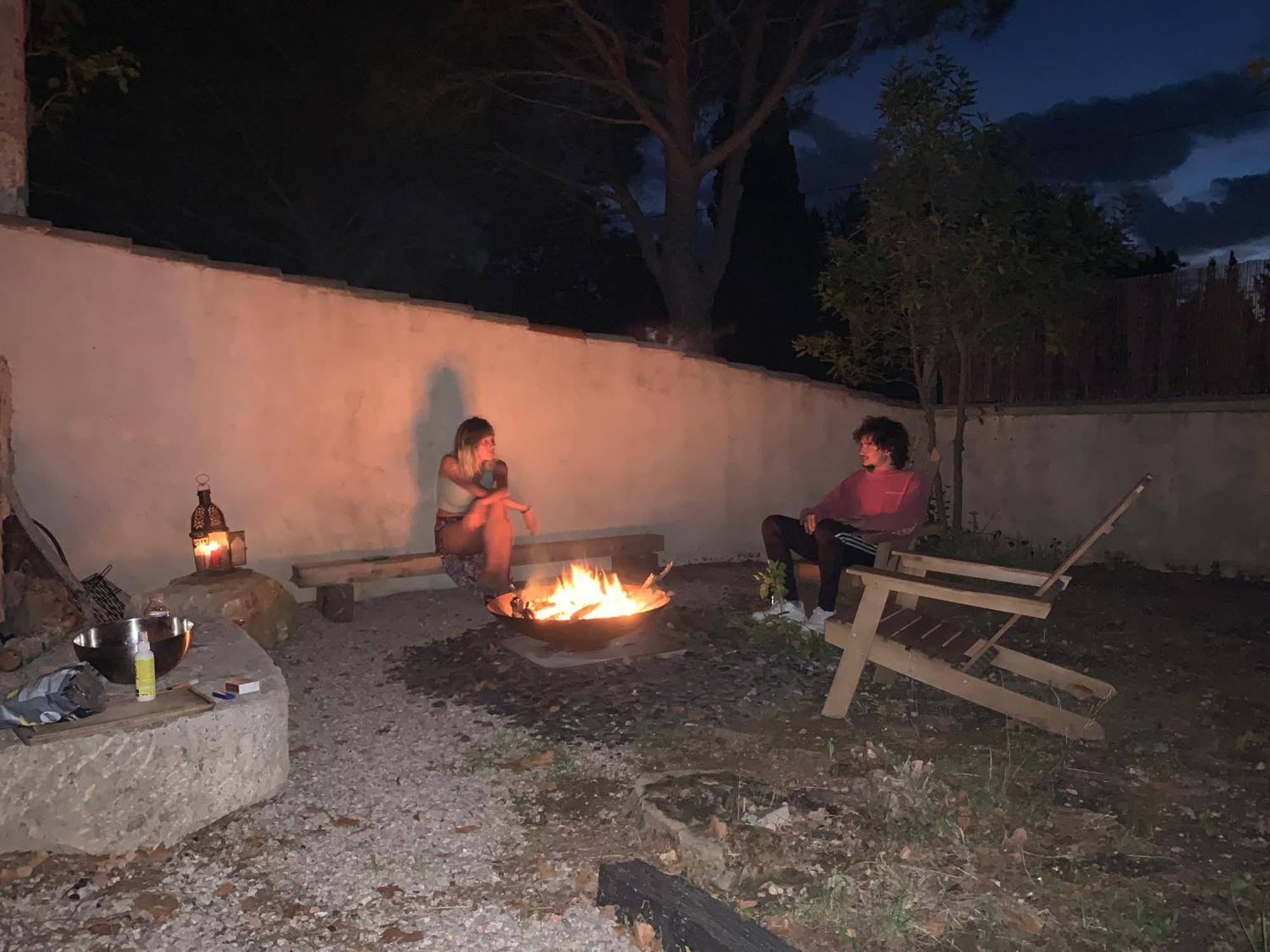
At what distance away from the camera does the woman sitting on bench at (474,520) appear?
19.6 ft

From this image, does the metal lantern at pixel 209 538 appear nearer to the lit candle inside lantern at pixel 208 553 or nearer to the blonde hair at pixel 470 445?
the lit candle inside lantern at pixel 208 553

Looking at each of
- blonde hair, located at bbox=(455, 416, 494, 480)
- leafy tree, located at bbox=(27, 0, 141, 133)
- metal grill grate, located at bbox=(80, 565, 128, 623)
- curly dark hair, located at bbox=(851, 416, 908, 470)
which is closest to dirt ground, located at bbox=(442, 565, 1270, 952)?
curly dark hair, located at bbox=(851, 416, 908, 470)

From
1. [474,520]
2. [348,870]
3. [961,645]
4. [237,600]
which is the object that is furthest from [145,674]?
[961,645]

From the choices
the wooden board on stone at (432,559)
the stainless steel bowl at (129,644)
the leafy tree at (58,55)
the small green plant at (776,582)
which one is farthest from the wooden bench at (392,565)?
the leafy tree at (58,55)

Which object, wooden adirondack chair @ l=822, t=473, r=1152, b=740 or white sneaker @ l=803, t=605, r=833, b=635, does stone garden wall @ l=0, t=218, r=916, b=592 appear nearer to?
white sneaker @ l=803, t=605, r=833, b=635

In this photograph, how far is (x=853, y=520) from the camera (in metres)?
5.64

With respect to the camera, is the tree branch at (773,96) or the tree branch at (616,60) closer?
the tree branch at (616,60)

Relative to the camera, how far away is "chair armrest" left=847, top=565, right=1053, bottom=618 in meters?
3.53

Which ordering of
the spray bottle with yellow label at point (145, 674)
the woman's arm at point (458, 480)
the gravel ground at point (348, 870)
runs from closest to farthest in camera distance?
the gravel ground at point (348, 870)
the spray bottle with yellow label at point (145, 674)
the woman's arm at point (458, 480)

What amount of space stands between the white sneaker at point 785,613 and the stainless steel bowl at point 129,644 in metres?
3.37

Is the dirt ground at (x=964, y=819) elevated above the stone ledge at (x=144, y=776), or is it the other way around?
the stone ledge at (x=144, y=776)

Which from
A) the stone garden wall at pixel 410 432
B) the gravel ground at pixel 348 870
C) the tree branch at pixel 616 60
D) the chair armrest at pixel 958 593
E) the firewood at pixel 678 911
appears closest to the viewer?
the firewood at pixel 678 911

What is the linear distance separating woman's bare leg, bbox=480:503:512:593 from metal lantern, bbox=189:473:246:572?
1606 millimetres

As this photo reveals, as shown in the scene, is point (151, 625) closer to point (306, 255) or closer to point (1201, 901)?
point (1201, 901)
